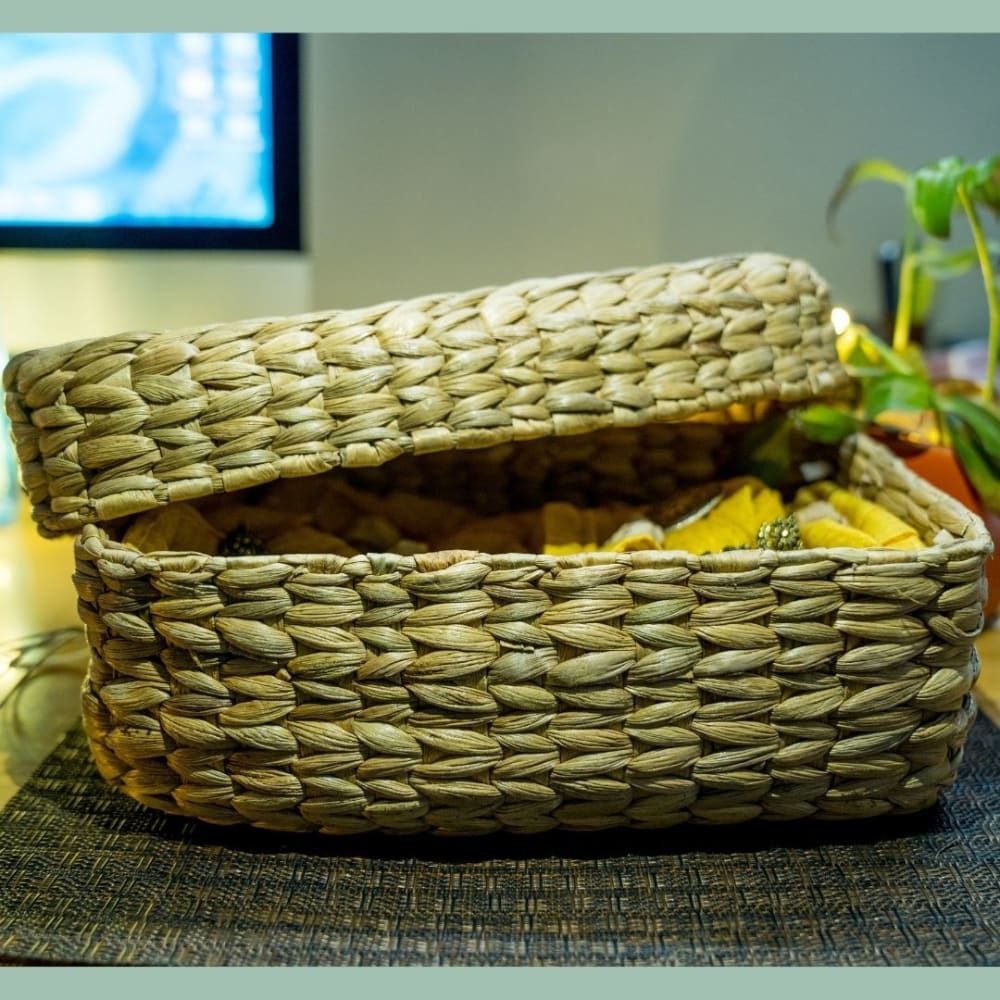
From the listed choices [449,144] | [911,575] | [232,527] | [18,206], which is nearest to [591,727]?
[911,575]

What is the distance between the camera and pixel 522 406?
0.63 m

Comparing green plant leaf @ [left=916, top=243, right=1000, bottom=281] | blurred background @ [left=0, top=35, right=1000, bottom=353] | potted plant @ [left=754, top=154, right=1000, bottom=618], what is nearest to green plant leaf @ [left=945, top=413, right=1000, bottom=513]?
potted plant @ [left=754, top=154, right=1000, bottom=618]

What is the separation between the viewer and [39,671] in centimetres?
87

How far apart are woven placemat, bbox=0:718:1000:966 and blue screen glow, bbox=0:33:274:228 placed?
747 millimetres

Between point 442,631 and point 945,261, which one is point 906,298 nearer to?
point 945,261

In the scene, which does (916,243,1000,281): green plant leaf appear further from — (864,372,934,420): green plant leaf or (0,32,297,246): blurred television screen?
(0,32,297,246): blurred television screen

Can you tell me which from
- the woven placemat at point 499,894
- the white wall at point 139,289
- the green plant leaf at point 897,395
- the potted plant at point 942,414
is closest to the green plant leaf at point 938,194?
the potted plant at point 942,414

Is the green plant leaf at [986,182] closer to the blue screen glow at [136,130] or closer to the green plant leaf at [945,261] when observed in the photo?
the green plant leaf at [945,261]

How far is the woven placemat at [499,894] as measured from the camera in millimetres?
522

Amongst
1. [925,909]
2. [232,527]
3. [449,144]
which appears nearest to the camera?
[925,909]

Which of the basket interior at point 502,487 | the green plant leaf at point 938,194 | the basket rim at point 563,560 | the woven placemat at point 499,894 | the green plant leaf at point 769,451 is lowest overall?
the woven placemat at point 499,894

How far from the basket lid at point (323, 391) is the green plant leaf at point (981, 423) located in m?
0.30

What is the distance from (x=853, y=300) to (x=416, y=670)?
0.92m

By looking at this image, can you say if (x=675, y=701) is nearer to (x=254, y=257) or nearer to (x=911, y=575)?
(x=911, y=575)
